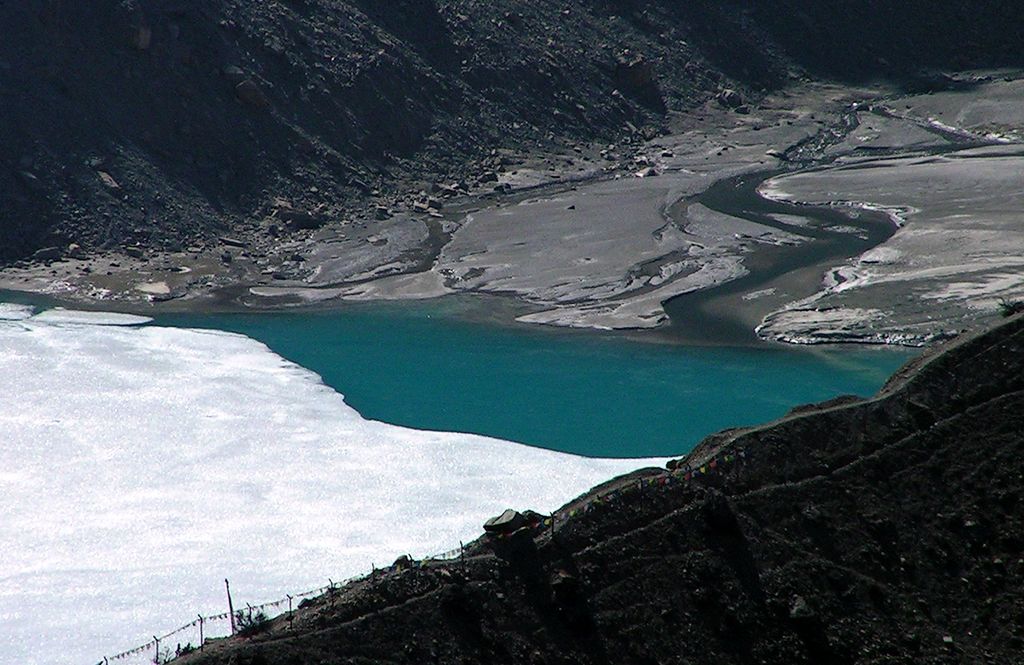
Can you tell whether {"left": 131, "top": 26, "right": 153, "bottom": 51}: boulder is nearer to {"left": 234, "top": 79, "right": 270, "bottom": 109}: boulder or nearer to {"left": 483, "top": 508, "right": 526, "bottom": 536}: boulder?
{"left": 234, "top": 79, "right": 270, "bottom": 109}: boulder

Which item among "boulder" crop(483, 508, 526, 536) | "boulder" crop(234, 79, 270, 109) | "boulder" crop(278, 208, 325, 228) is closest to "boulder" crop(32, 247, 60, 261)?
"boulder" crop(278, 208, 325, 228)

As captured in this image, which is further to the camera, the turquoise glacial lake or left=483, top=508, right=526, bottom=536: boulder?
the turquoise glacial lake

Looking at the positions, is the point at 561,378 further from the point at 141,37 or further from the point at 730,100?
the point at 730,100

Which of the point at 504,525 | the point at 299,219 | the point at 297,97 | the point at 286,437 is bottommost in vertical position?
the point at 286,437

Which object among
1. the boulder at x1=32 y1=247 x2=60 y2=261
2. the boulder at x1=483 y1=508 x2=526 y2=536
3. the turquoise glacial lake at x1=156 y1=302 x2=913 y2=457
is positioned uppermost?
the boulder at x1=483 y1=508 x2=526 y2=536

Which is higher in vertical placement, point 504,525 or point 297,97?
point 297,97

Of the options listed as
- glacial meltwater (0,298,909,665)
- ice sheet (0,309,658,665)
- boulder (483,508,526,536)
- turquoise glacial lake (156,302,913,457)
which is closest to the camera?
boulder (483,508,526,536)

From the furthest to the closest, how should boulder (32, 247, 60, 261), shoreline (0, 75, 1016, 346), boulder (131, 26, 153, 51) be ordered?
boulder (131, 26, 153, 51) < boulder (32, 247, 60, 261) < shoreline (0, 75, 1016, 346)

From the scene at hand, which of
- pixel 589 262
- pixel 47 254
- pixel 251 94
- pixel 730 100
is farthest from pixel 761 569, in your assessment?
pixel 730 100
